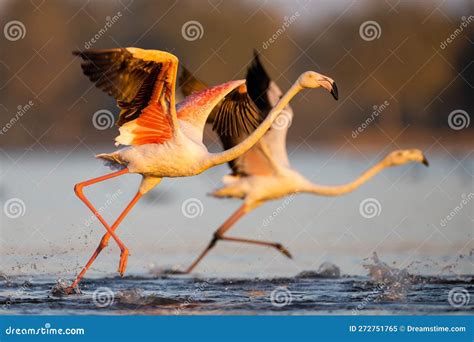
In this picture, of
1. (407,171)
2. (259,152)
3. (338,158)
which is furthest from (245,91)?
(338,158)

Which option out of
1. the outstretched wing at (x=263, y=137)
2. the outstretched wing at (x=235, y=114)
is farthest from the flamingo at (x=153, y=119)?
the outstretched wing at (x=263, y=137)

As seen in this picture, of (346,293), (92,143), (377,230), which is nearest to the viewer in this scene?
(346,293)

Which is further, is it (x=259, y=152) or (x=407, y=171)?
(x=407, y=171)

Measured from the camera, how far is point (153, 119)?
11648mm

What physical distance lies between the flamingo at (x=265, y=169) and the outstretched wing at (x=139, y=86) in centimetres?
175

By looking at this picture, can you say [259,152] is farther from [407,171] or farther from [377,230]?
[407,171]

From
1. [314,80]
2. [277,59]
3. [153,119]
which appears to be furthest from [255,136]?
[277,59]

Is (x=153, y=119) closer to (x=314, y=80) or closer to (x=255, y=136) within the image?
(x=255, y=136)

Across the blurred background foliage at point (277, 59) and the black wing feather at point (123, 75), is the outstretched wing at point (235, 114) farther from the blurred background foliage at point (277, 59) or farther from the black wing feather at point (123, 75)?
the blurred background foliage at point (277, 59)

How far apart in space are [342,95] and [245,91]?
12309 millimetres

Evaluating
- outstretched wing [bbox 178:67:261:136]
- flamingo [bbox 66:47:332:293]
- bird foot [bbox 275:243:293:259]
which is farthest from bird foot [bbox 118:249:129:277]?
bird foot [bbox 275:243:293:259]

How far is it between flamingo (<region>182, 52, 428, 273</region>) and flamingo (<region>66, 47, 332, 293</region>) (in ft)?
4.20

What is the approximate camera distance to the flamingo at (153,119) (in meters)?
10.8
